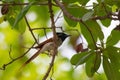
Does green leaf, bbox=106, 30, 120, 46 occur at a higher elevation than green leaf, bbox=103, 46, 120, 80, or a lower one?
higher

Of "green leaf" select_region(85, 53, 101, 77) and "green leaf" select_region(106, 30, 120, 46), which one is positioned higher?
"green leaf" select_region(106, 30, 120, 46)

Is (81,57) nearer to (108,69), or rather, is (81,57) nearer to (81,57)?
(81,57)

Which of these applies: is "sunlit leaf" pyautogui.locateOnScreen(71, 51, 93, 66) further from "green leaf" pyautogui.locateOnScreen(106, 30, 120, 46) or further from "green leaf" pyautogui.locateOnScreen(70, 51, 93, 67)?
"green leaf" pyautogui.locateOnScreen(106, 30, 120, 46)

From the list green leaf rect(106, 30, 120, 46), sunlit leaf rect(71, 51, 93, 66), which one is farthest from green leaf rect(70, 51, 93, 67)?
green leaf rect(106, 30, 120, 46)

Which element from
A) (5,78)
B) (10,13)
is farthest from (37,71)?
(10,13)

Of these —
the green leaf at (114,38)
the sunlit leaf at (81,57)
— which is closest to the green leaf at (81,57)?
the sunlit leaf at (81,57)

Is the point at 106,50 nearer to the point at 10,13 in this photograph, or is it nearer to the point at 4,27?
the point at 10,13

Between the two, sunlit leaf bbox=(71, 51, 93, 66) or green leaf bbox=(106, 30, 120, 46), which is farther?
green leaf bbox=(106, 30, 120, 46)

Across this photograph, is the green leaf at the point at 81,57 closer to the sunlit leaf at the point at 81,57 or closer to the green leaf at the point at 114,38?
the sunlit leaf at the point at 81,57

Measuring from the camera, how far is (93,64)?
1.73 meters

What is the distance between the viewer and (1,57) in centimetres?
377

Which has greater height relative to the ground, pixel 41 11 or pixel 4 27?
pixel 41 11

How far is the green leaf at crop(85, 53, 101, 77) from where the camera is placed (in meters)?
1.65

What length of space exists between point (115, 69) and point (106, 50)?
12cm
